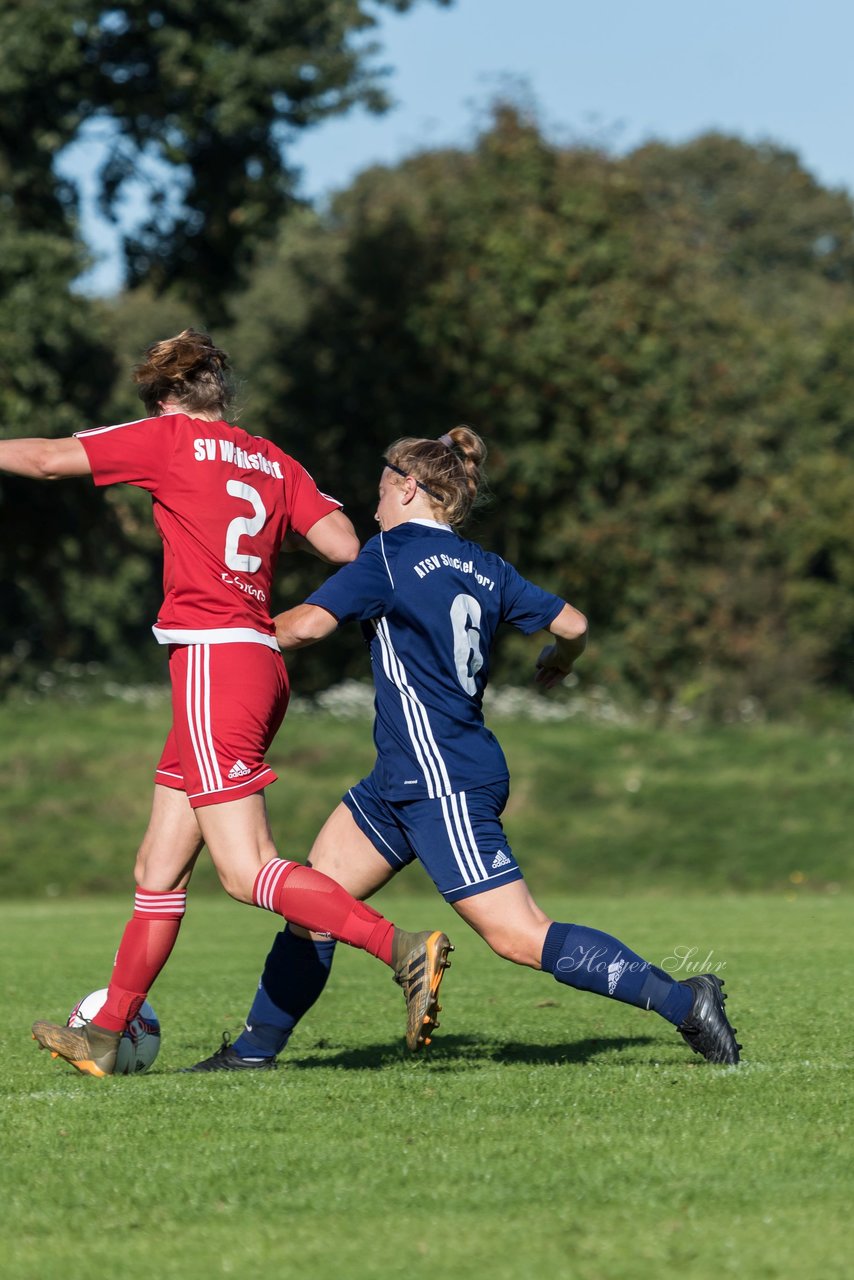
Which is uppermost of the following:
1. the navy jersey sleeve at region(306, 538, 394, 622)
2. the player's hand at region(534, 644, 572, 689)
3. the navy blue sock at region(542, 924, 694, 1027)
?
the navy jersey sleeve at region(306, 538, 394, 622)

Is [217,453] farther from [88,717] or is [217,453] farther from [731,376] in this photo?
[731,376]

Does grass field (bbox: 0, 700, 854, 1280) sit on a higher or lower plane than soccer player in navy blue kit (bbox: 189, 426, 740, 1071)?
lower

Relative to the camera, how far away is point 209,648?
214 inches

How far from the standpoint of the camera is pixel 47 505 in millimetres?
24969

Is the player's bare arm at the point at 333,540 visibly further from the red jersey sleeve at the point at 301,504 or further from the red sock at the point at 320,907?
the red sock at the point at 320,907

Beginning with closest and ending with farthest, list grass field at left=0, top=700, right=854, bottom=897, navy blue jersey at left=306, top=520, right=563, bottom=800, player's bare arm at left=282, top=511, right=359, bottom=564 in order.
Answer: navy blue jersey at left=306, top=520, right=563, bottom=800 < player's bare arm at left=282, top=511, right=359, bottom=564 < grass field at left=0, top=700, right=854, bottom=897

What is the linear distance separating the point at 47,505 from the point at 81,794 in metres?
6.14

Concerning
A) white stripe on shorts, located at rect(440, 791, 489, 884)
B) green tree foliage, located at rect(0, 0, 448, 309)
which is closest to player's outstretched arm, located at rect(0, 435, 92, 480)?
white stripe on shorts, located at rect(440, 791, 489, 884)

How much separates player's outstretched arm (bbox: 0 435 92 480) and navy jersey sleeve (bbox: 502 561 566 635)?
1.41 metres

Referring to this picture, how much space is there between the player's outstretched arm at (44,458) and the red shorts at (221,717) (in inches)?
25.9

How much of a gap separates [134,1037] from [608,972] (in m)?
1.67

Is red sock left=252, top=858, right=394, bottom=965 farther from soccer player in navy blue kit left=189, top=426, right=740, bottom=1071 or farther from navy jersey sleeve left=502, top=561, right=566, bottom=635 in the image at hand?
navy jersey sleeve left=502, top=561, right=566, bottom=635

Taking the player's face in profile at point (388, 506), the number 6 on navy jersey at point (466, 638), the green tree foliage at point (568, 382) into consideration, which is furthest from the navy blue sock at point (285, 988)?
the green tree foliage at point (568, 382)

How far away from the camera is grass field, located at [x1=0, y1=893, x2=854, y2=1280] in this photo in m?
3.42
